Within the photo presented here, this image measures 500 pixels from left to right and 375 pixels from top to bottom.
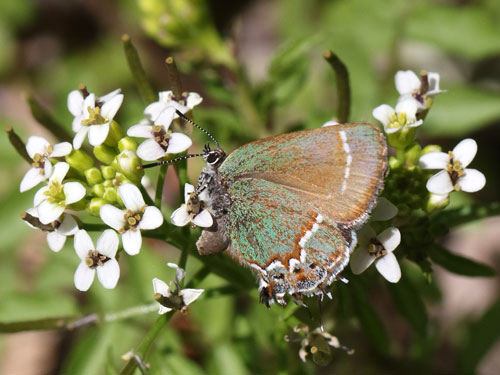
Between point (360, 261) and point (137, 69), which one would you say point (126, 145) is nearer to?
point (137, 69)

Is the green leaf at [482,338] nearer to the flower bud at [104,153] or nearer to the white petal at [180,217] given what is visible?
the white petal at [180,217]

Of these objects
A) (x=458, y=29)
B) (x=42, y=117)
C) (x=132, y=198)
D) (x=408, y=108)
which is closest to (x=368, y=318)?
(x=408, y=108)

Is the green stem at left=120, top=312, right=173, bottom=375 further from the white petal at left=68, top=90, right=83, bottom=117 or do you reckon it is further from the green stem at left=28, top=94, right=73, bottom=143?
the green stem at left=28, top=94, right=73, bottom=143

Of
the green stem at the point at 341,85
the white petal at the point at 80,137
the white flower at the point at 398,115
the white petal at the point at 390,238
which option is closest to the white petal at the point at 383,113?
the white flower at the point at 398,115

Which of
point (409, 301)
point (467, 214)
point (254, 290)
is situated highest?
point (467, 214)

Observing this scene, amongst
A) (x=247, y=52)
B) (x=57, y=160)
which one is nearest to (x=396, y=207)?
(x=57, y=160)

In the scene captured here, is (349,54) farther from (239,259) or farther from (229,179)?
(239,259)

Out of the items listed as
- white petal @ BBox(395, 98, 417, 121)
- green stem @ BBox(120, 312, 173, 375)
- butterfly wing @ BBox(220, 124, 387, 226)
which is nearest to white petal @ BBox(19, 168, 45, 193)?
green stem @ BBox(120, 312, 173, 375)
